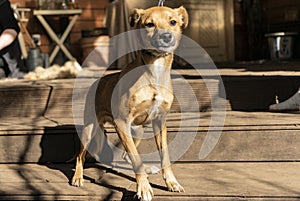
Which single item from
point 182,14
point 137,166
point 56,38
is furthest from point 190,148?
point 56,38

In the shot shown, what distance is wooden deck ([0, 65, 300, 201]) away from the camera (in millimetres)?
2672

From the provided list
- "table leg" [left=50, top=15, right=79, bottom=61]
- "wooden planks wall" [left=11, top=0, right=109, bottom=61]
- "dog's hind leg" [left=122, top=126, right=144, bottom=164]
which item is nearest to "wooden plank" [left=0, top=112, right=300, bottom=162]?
"dog's hind leg" [left=122, top=126, right=144, bottom=164]

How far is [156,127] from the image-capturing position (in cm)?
277

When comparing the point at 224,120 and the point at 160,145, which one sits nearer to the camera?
the point at 160,145

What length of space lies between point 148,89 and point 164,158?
40 cm

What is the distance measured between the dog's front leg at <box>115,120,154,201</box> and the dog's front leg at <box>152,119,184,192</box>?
147 mm

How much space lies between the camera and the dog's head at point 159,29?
8.27 ft

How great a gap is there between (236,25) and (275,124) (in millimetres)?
5114

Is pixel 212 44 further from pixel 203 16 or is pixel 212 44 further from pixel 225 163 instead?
pixel 225 163

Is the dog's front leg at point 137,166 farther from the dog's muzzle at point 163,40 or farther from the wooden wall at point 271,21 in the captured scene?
the wooden wall at point 271,21

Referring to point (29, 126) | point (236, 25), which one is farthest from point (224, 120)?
point (236, 25)

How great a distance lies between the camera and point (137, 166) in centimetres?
255

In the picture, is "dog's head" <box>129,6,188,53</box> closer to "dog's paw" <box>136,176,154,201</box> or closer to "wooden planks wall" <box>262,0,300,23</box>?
"dog's paw" <box>136,176,154,201</box>

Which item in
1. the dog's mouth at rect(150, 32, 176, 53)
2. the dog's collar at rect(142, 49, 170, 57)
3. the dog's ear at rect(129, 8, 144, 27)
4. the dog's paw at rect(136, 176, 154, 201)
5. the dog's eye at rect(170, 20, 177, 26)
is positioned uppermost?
the dog's ear at rect(129, 8, 144, 27)
